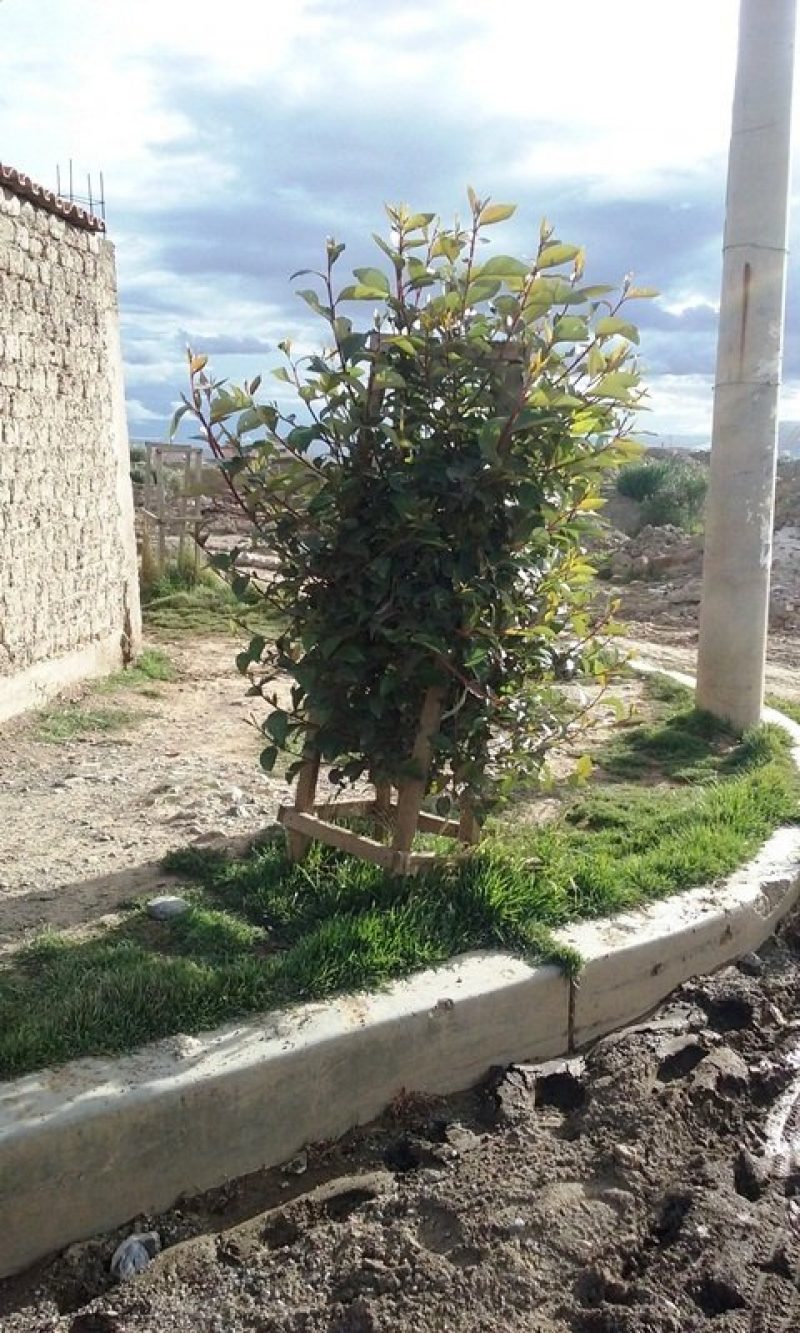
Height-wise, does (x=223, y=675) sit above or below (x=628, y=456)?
below

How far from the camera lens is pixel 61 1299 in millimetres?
2393

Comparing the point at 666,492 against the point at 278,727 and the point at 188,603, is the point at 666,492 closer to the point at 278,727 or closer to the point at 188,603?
the point at 188,603

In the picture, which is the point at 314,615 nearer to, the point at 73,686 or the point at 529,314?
the point at 529,314

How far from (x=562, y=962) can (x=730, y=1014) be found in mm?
641

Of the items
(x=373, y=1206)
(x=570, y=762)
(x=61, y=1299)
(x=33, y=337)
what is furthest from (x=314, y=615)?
(x=33, y=337)

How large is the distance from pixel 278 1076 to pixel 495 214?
2381 mm

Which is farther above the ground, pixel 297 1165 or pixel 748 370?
pixel 748 370

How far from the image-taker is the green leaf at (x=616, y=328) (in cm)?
327

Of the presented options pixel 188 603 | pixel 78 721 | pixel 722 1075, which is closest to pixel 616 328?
pixel 722 1075

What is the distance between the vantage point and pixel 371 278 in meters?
3.34

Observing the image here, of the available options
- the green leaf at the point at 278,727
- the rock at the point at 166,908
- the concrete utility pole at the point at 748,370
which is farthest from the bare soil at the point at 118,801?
the concrete utility pole at the point at 748,370

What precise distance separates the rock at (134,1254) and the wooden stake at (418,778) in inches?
57.1

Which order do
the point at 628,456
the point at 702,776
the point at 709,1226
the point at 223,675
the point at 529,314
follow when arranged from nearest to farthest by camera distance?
the point at 709,1226 < the point at 529,314 < the point at 628,456 < the point at 702,776 < the point at 223,675

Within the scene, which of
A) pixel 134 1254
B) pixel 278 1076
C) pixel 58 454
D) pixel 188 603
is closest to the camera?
pixel 134 1254
